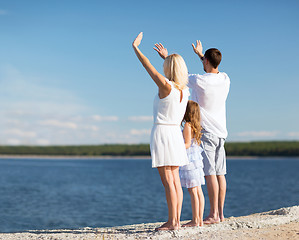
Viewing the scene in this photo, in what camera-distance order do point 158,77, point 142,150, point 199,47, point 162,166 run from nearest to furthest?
point 158,77
point 162,166
point 199,47
point 142,150

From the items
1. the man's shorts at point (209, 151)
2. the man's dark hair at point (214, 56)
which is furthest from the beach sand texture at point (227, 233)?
the man's dark hair at point (214, 56)

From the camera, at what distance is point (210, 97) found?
4.90m

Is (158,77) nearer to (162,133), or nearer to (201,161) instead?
(162,133)

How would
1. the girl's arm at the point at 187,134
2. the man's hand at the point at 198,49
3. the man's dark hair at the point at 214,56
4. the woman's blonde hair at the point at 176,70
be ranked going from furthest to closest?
the man's hand at the point at 198,49, the man's dark hair at the point at 214,56, the girl's arm at the point at 187,134, the woman's blonde hair at the point at 176,70

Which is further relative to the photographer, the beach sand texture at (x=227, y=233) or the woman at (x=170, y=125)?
the beach sand texture at (x=227, y=233)

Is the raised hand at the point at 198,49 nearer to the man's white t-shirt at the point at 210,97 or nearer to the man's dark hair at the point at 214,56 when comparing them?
the man's dark hair at the point at 214,56

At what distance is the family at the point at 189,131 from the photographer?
167 inches

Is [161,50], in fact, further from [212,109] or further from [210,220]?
[210,220]

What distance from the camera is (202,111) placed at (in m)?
4.89

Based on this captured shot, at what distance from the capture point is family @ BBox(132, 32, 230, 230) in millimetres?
4238

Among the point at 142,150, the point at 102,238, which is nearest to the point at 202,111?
the point at 102,238

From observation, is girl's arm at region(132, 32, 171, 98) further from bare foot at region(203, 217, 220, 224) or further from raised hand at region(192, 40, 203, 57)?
bare foot at region(203, 217, 220, 224)

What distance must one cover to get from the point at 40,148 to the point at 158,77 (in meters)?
124

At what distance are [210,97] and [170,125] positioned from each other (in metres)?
0.92
